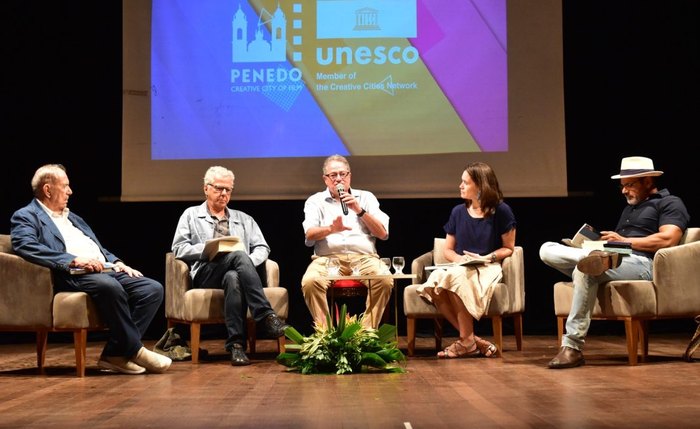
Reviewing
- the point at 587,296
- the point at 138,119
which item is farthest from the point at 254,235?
the point at 587,296

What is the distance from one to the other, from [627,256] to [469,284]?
2.85 feet

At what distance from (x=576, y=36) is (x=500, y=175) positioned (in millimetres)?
1222

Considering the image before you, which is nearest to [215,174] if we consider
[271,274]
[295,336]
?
[271,274]

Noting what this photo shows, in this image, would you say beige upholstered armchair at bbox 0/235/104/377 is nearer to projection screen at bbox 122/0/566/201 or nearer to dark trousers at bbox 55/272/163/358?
dark trousers at bbox 55/272/163/358

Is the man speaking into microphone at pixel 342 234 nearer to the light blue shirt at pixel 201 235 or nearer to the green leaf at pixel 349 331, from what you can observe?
the light blue shirt at pixel 201 235

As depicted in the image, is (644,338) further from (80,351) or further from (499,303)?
(80,351)

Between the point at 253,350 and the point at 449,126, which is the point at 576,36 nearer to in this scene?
the point at 449,126

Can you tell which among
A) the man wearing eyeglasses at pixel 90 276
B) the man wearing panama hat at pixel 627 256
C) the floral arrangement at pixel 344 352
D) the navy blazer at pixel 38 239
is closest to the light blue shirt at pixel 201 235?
the man wearing eyeglasses at pixel 90 276

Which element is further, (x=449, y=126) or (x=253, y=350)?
(x=449, y=126)

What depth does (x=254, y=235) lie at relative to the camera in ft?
18.1

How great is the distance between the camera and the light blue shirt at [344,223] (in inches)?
220

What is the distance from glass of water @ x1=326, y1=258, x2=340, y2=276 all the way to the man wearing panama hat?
1.14 metres

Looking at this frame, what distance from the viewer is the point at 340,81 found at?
6.35 metres

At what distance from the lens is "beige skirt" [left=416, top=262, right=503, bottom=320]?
5055 mm
